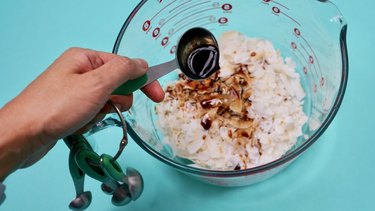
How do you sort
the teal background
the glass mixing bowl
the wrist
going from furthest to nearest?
the teal background < the glass mixing bowl < the wrist

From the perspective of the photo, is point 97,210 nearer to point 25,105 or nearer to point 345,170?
point 25,105

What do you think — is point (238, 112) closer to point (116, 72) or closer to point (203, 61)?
point (203, 61)

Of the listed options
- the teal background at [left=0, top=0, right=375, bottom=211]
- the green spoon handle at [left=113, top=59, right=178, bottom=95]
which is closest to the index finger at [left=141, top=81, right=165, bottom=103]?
the green spoon handle at [left=113, top=59, right=178, bottom=95]

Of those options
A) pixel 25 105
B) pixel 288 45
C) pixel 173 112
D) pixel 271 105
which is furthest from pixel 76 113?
pixel 288 45

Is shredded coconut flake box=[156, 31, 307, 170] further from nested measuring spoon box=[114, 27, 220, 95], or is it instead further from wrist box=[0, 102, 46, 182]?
wrist box=[0, 102, 46, 182]

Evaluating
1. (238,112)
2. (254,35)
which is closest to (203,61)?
(238,112)

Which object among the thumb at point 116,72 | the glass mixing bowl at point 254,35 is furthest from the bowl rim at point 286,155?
the thumb at point 116,72

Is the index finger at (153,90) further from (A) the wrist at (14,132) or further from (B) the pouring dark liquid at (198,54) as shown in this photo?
(A) the wrist at (14,132)
